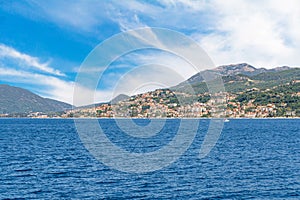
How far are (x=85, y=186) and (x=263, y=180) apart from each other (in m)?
21.7

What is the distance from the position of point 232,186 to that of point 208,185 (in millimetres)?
2729

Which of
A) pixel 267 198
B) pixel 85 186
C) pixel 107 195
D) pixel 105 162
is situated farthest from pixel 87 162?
pixel 267 198

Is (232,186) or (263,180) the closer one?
(232,186)

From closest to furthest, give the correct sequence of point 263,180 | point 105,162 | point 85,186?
point 85,186
point 263,180
point 105,162

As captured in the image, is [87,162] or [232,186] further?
[87,162]

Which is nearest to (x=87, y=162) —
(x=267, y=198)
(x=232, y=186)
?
(x=232, y=186)

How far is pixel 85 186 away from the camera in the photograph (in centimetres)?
4091

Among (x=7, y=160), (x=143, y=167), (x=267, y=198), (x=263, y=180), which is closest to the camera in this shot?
(x=267, y=198)

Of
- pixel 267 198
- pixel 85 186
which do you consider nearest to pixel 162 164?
pixel 85 186

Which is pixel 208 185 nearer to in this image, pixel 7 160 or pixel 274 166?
pixel 274 166

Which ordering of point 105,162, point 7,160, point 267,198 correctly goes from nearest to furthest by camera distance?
1. point 267,198
2. point 105,162
3. point 7,160

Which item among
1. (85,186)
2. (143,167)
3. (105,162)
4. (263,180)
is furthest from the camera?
(105,162)

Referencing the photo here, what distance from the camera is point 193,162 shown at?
5897 centimetres

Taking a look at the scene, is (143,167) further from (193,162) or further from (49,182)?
(49,182)
